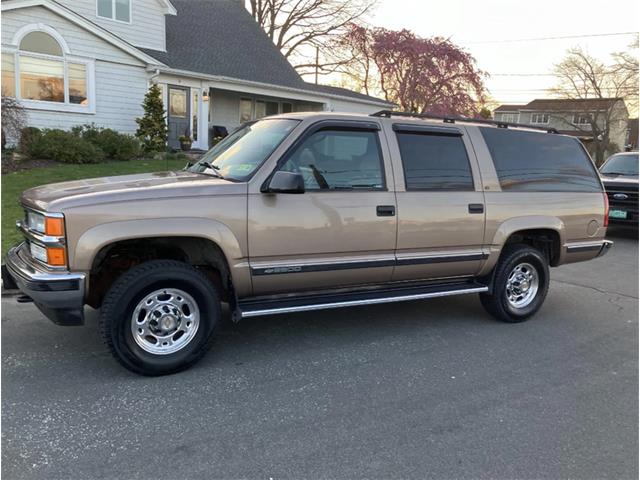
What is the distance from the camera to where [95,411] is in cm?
335

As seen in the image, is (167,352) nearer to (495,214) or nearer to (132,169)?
(495,214)

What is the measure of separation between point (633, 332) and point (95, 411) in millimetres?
5096

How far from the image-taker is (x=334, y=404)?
354 cm

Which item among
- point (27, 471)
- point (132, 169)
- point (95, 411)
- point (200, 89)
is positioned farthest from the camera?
point (200, 89)

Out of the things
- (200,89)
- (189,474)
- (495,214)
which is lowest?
(189,474)

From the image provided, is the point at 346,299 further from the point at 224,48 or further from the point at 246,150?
the point at 224,48

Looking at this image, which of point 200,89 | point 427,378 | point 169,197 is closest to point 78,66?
point 200,89

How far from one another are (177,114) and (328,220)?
1646 cm

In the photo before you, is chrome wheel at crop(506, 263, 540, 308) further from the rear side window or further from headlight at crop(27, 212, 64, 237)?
headlight at crop(27, 212, 64, 237)

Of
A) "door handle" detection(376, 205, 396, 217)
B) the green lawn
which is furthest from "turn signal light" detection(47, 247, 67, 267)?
the green lawn

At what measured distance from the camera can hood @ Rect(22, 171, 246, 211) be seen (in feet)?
11.9

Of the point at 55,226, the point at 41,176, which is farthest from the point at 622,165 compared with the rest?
the point at 41,176

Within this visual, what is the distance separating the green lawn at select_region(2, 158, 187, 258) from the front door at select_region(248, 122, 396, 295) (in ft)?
14.5

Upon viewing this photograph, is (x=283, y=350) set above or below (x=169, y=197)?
below
